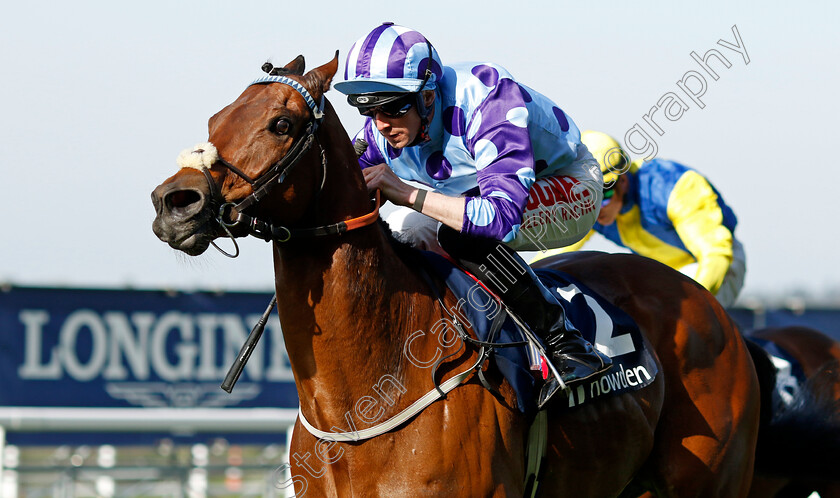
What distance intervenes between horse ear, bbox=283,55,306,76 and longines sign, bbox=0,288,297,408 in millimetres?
5326

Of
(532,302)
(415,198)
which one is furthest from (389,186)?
(532,302)

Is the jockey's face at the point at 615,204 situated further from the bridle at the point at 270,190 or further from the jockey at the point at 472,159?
the bridle at the point at 270,190

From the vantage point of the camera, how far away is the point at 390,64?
3.04m

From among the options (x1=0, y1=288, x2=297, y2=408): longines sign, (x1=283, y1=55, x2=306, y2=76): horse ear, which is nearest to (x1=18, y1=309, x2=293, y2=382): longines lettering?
(x1=0, y1=288, x2=297, y2=408): longines sign

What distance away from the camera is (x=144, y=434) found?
7.74 m

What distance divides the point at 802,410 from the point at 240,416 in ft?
15.7

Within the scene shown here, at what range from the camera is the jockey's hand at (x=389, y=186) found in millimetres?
2988

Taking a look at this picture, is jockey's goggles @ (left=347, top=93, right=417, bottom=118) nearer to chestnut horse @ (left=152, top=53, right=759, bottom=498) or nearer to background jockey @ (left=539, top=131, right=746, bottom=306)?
chestnut horse @ (left=152, top=53, right=759, bottom=498)

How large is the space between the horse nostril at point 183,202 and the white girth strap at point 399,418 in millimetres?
794

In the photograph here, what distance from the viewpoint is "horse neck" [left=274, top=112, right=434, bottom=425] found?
2.85 metres

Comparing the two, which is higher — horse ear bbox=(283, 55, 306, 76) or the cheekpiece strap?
horse ear bbox=(283, 55, 306, 76)

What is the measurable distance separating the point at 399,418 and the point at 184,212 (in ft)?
2.79

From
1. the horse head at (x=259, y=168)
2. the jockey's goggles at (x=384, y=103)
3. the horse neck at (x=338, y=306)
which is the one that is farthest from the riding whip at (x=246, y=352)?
the jockey's goggles at (x=384, y=103)

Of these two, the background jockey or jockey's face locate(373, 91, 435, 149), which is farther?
the background jockey
